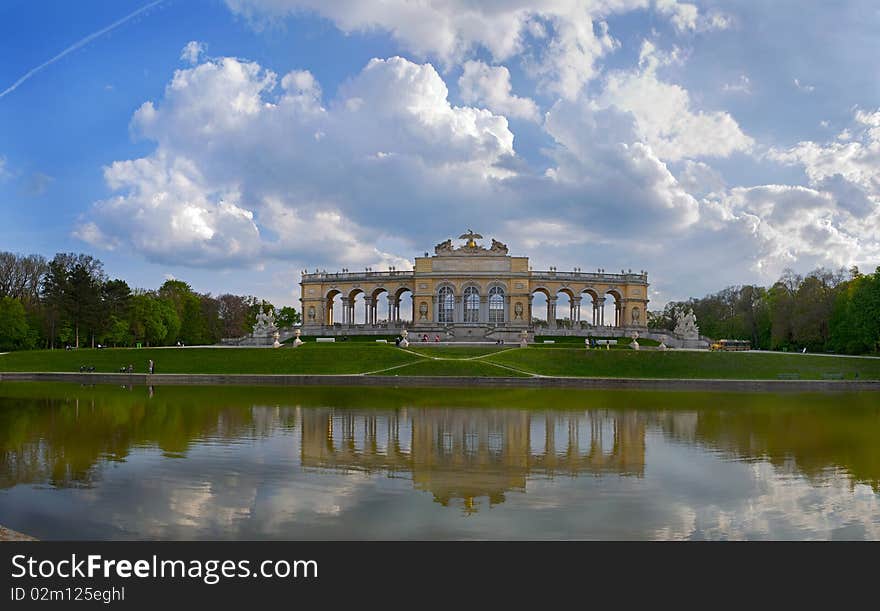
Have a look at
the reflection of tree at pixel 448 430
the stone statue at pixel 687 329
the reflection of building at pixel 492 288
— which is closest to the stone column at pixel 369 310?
the reflection of building at pixel 492 288

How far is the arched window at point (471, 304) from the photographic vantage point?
8594 cm

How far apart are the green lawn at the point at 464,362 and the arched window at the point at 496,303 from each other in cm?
2908

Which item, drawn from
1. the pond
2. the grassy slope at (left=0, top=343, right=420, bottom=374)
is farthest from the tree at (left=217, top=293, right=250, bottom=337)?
the pond

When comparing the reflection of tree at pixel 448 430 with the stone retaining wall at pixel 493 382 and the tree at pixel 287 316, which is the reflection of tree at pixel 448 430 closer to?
the stone retaining wall at pixel 493 382

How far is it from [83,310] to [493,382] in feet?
143

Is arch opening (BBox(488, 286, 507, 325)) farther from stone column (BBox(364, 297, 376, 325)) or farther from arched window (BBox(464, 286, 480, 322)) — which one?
stone column (BBox(364, 297, 376, 325))

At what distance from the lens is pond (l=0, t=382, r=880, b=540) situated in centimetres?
1112

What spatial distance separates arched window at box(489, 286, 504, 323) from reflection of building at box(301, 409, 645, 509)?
193ft

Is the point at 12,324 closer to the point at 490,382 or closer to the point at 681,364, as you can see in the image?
the point at 490,382

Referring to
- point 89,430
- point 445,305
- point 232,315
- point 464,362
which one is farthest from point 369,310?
point 89,430

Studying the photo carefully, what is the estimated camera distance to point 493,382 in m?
43.7

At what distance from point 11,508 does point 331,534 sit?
222 inches
